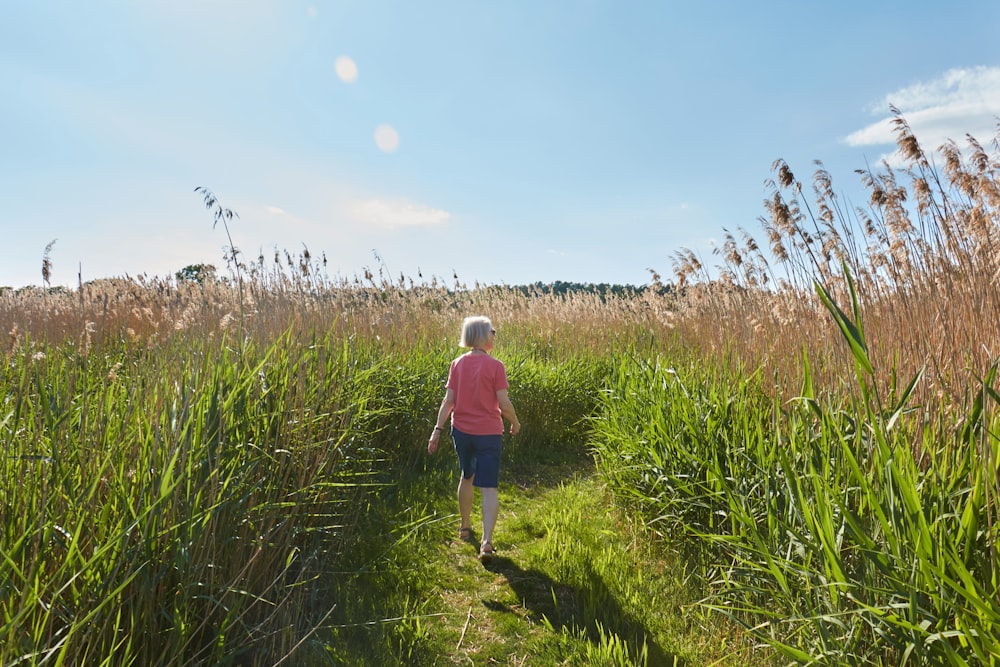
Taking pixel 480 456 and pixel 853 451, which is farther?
pixel 480 456

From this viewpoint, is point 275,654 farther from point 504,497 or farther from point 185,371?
point 504,497

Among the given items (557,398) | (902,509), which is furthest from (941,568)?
(557,398)

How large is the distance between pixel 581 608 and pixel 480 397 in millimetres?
1492

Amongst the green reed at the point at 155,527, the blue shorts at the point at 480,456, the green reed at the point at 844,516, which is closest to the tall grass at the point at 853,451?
the green reed at the point at 844,516

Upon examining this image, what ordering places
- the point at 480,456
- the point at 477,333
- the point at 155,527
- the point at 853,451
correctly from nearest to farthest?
A: the point at 155,527 → the point at 853,451 → the point at 480,456 → the point at 477,333

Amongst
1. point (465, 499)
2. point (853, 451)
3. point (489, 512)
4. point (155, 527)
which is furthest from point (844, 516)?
point (465, 499)

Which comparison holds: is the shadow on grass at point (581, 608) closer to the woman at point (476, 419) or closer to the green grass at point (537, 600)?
the green grass at point (537, 600)

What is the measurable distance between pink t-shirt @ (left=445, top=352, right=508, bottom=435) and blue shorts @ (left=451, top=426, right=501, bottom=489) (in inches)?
1.9

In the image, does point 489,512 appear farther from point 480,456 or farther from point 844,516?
point 844,516

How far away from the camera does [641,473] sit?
3.95 metres

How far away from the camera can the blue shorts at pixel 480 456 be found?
388 centimetres

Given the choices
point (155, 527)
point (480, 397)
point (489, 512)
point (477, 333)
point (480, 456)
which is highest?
point (477, 333)

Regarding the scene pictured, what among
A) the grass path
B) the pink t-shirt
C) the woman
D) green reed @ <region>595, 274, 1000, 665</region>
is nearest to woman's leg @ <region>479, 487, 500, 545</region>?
the woman

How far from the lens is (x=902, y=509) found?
198cm
